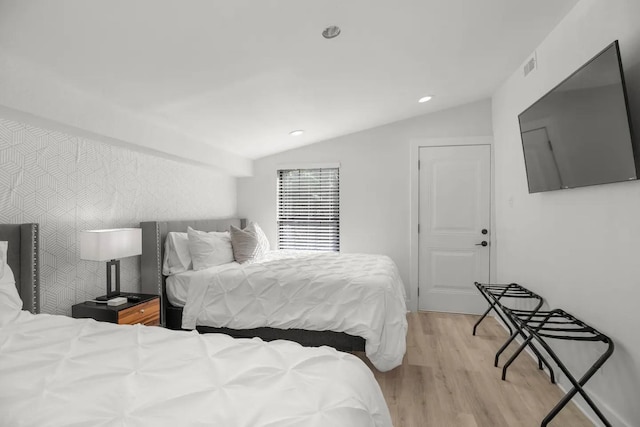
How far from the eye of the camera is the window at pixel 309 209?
15.8ft

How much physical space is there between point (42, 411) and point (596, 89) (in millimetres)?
2816

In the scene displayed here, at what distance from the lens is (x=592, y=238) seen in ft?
6.77

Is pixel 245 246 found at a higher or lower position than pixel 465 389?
higher

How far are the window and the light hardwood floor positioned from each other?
1.99 m

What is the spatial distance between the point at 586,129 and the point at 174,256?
3.41m

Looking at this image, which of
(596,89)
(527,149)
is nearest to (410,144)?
(527,149)

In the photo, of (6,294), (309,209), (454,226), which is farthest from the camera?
(309,209)

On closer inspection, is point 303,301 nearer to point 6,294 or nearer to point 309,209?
point 6,294

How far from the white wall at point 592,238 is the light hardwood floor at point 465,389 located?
1.07 ft

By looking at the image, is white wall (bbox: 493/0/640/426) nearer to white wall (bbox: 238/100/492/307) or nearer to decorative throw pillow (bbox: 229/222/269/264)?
white wall (bbox: 238/100/492/307)

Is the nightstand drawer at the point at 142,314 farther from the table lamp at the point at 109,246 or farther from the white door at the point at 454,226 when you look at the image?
the white door at the point at 454,226

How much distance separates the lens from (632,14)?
1.69m

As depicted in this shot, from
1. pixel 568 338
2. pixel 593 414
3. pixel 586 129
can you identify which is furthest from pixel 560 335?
pixel 586 129

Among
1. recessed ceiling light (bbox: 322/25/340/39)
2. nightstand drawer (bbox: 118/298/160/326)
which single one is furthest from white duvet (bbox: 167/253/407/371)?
recessed ceiling light (bbox: 322/25/340/39)
